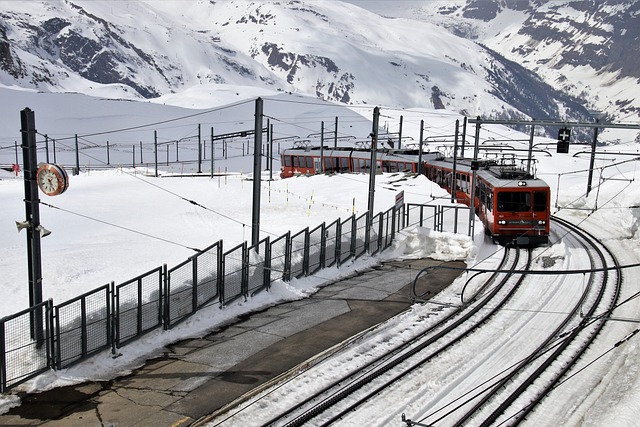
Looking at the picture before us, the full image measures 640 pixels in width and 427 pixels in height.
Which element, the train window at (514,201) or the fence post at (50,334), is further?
the train window at (514,201)

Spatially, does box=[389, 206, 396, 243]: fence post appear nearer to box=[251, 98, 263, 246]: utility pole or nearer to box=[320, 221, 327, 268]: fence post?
box=[320, 221, 327, 268]: fence post

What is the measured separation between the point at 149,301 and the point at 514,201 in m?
17.2

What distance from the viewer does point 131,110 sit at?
13650 centimetres

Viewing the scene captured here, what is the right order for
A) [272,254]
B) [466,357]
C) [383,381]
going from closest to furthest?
[383,381]
[466,357]
[272,254]

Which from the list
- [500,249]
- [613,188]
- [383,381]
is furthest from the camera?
[613,188]

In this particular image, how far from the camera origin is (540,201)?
26094 mm

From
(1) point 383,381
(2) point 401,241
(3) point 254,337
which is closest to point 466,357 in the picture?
(1) point 383,381

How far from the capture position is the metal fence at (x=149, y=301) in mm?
12336

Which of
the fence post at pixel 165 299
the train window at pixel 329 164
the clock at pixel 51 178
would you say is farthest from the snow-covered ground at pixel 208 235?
the train window at pixel 329 164

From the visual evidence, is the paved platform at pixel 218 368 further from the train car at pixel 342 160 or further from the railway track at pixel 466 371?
the train car at pixel 342 160

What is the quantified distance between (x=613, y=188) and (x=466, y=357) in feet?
114

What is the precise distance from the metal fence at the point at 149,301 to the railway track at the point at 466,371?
4296 mm

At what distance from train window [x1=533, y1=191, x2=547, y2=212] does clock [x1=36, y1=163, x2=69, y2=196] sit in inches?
765

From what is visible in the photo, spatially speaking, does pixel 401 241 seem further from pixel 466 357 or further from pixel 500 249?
pixel 466 357
